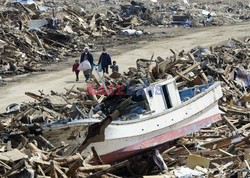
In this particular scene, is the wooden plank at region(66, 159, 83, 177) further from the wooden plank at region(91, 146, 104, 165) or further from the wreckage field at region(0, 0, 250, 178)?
the wooden plank at region(91, 146, 104, 165)

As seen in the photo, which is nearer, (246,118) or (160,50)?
(246,118)

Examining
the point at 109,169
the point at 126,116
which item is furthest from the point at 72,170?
the point at 126,116

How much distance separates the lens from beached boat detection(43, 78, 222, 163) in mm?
14055

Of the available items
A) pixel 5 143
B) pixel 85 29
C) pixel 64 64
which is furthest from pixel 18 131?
pixel 85 29

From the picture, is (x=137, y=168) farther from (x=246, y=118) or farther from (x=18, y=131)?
(x=246, y=118)

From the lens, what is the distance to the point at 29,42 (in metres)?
31.2

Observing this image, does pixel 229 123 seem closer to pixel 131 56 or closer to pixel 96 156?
pixel 96 156

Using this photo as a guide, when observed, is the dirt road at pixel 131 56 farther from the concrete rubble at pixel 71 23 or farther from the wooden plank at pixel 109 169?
the wooden plank at pixel 109 169

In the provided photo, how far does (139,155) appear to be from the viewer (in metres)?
15.2

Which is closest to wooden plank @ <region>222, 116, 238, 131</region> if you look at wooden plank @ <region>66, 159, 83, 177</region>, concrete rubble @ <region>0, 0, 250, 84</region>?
wooden plank @ <region>66, 159, 83, 177</region>

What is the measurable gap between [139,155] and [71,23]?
78.7 ft

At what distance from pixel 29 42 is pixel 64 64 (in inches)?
101

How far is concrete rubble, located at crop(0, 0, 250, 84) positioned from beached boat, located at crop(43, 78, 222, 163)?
12.2 m

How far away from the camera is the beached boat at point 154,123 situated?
14055 millimetres
